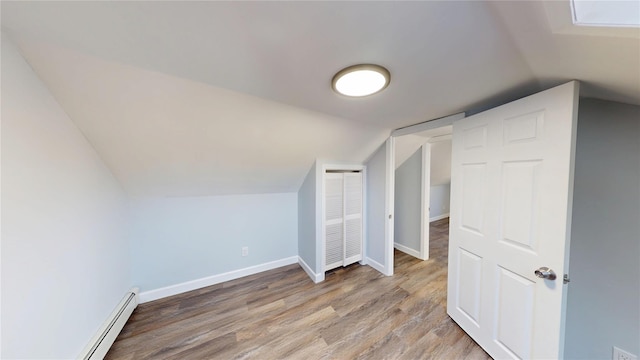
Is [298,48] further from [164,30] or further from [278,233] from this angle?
[278,233]

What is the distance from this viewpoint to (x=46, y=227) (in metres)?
1.02

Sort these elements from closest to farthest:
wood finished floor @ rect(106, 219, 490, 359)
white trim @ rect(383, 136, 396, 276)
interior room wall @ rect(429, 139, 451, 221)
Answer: wood finished floor @ rect(106, 219, 490, 359)
white trim @ rect(383, 136, 396, 276)
interior room wall @ rect(429, 139, 451, 221)

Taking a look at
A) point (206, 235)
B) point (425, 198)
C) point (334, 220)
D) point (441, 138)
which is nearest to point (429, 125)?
point (441, 138)

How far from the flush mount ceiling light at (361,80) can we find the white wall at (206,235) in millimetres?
1900

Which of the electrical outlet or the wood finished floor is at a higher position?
the electrical outlet

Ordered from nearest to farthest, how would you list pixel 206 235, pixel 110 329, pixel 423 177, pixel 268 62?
pixel 268 62
pixel 110 329
pixel 206 235
pixel 423 177

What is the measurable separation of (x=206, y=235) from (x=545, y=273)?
292 centimetres

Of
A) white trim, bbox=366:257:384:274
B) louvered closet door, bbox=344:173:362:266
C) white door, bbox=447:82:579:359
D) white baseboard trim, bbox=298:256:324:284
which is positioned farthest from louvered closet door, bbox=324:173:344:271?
white door, bbox=447:82:579:359

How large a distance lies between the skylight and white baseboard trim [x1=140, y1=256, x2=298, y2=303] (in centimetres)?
309

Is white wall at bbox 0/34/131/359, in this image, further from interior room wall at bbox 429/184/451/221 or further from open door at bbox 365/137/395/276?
interior room wall at bbox 429/184/451/221

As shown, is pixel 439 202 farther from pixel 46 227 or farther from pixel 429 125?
pixel 46 227

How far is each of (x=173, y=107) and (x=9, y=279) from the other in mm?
1072

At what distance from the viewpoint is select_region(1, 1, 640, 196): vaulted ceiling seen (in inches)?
27.5

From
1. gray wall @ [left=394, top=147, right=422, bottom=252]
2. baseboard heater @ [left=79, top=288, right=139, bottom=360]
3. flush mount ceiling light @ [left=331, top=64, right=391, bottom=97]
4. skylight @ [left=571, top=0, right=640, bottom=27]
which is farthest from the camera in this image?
gray wall @ [left=394, top=147, right=422, bottom=252]
